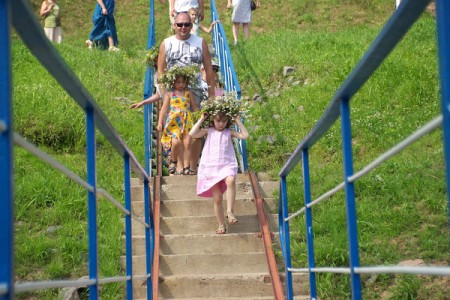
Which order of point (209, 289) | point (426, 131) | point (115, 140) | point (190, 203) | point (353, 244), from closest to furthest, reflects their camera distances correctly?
point (426, 131)
point (353, 244)
point (115, 140)
point (209, 289)
point (190, 203)

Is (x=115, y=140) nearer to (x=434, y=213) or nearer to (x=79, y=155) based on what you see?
(x=434, y=213)

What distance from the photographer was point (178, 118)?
26.8 ft

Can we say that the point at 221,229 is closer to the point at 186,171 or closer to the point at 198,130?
the point at 198,130

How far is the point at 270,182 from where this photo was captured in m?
8.12

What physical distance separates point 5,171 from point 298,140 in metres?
8.11

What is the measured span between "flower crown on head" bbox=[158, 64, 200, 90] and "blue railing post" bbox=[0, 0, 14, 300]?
21.0 feet

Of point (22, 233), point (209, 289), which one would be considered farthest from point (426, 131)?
point (22, 233)

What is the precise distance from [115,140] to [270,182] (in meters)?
4.48

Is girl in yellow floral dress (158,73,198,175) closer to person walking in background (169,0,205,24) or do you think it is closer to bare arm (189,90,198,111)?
bare arm (189,90,198,111)

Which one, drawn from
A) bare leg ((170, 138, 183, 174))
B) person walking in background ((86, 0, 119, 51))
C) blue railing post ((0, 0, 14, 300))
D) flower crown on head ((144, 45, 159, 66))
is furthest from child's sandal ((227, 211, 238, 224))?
person walking in background ((86, 0, 119, 51))

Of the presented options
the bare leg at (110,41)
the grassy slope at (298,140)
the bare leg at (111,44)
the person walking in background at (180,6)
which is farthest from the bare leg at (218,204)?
the bare leg at (110,41)

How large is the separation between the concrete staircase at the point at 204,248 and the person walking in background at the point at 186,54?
668 millimetres

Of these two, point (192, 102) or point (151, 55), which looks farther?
point (151, 55)

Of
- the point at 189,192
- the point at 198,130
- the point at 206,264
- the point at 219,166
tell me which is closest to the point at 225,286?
the point at 206,264
